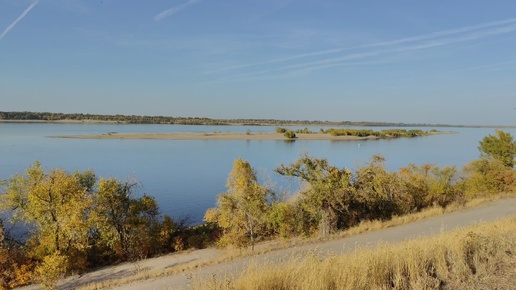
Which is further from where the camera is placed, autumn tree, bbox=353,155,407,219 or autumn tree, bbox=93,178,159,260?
autumn tree, bbox=93,178,159,260

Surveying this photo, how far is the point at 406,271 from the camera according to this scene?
18.9 ft

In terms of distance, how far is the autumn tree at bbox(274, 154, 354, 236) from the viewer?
19891mm

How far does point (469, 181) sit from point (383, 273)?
101 ft

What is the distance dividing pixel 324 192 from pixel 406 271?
47.0 ft

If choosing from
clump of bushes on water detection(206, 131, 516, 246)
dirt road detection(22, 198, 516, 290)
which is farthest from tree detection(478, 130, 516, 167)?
dirt road detection(22, 198, 516, 290)

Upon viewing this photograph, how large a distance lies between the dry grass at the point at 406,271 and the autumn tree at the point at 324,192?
13049mm

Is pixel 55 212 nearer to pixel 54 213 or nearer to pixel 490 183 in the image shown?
pixel 54 213

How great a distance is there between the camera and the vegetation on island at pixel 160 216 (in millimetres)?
20672

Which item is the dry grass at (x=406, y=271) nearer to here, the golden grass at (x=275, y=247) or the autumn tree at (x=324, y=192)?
the golden grass at (x=275, y=247)

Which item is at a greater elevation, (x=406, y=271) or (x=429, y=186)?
(x=406, y=271)

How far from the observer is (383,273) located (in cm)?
554

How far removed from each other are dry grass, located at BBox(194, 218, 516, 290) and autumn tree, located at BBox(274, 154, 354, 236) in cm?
1305

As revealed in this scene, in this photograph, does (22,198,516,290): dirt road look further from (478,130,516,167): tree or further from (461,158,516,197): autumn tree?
Result: (478,130,516,167): tree

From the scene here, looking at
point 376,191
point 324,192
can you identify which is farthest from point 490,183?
point 324,192
